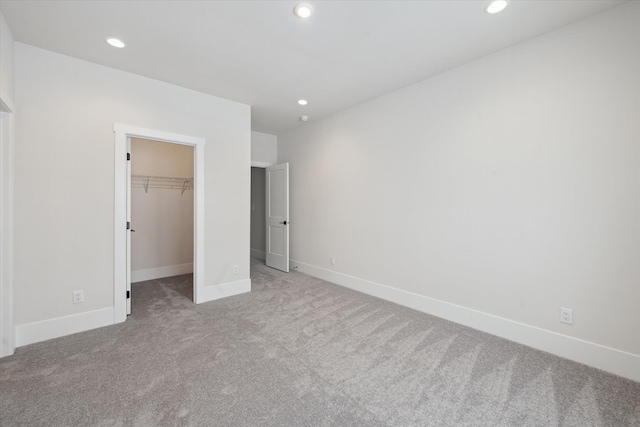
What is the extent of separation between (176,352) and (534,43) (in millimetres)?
4231

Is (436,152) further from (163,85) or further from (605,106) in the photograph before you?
(163,85)

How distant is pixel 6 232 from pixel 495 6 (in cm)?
436

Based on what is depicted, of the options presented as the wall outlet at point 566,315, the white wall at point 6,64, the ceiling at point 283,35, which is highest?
the ceiling at point 283,35

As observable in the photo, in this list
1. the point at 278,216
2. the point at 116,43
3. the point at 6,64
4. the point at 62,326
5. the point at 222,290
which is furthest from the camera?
the point at 278,216

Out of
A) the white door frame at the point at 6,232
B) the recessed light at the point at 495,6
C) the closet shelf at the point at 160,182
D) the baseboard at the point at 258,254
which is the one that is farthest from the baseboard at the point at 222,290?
the recessed light at the point at 495,6

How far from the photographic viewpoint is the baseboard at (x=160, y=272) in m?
4.46

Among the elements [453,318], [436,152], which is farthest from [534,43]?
[453,318]

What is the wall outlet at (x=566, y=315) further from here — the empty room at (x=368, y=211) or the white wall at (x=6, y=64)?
the white wall at (x=6, y=64)

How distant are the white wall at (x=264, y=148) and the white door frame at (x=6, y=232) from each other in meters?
3.39

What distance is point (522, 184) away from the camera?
8.26 ft

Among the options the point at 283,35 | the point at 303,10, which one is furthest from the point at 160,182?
the point at 303,10

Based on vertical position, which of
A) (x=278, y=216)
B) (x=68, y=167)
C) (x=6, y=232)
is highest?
(x=68, y=167)

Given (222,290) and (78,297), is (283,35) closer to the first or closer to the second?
(222,290)

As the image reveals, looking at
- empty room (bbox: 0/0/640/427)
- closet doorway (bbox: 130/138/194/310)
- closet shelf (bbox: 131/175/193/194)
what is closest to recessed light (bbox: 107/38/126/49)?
empty room (bbox: 0/0/640/427)
